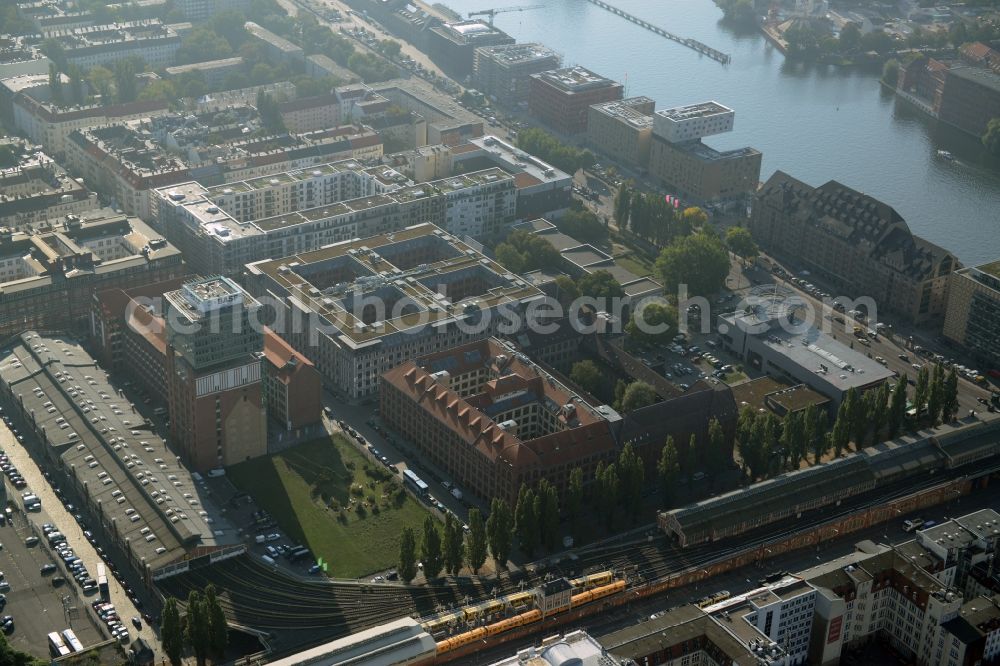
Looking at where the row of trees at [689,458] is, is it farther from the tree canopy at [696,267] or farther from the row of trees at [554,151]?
the row of trees at [554,151]

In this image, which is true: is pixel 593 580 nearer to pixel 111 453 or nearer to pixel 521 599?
pixel 521 599

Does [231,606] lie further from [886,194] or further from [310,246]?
[886,194]

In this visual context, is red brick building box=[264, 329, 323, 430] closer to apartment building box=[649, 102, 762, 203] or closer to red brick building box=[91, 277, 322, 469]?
red brick building box=[91, 277, 322, 469]

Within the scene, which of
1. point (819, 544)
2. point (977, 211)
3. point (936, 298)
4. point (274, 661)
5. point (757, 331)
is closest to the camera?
point (274, 661)

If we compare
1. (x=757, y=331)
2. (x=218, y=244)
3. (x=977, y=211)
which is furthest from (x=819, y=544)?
(x=977, y=211)

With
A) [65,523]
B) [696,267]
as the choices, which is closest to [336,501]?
[65,523]

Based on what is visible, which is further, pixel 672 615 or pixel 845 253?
pixel 845 253
